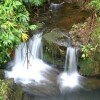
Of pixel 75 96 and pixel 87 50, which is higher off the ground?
pixel 87 50

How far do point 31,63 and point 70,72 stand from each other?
58.6 inches

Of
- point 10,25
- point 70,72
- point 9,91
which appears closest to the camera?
point 9,91

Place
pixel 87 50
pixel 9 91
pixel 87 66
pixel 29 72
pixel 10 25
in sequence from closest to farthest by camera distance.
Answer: pixel 9 91, pixel 10 25, pixel 87 50, pixel 87 66, pixel 29 72

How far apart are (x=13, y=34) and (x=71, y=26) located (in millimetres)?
2636

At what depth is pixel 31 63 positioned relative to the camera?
392 inches

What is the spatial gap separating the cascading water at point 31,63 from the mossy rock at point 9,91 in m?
1.71

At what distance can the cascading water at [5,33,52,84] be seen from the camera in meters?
9.47

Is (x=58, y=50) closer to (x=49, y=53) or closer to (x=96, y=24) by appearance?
(x=49, y=53)

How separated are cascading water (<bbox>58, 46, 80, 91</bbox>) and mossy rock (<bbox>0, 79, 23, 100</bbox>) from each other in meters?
1.80

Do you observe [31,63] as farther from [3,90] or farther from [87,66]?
[3,90]

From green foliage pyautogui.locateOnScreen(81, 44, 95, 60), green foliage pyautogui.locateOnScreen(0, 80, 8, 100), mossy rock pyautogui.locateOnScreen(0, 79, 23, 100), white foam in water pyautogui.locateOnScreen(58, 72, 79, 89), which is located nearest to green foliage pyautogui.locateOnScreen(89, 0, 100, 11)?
green foliage pyautogui.locateOnScreen(81, 44, 95, 60)

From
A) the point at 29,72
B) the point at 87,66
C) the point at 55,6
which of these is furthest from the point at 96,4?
the point at 29,72

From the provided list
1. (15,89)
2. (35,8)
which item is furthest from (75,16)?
(15,89)

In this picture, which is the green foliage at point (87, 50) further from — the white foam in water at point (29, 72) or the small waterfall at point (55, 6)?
the small waterfall at point (55, 6)
